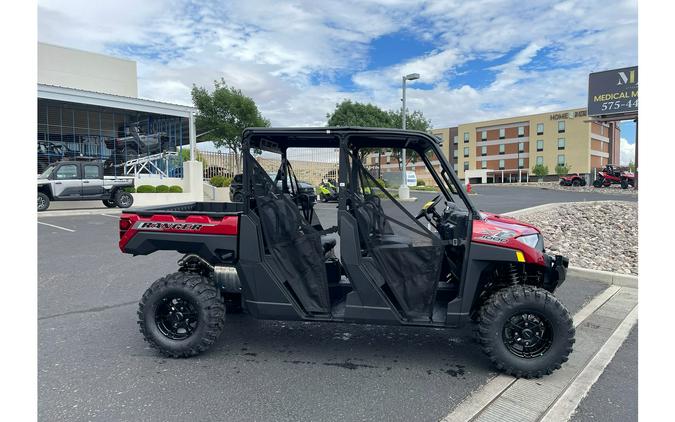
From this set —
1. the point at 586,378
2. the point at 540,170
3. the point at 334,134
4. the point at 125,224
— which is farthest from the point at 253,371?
the point at 540,170

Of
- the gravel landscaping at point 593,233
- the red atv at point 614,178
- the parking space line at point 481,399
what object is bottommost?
the parking space line at point 481,399

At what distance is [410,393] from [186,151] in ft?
95.7

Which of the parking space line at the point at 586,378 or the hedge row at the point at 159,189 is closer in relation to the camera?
the parking space line at the point at 586,378

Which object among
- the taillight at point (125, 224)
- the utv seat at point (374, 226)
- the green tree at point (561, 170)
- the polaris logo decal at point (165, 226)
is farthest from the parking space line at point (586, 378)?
the green tree at point (561, 170)

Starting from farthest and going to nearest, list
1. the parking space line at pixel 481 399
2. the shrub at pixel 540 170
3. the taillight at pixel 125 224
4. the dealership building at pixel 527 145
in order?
the dealership building at pixel 527 145
the shrub at pixel 540 170
the taillight at pixel 125 224
the parking space line at pixel 481 399

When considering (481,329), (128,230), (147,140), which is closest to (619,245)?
(481,329)

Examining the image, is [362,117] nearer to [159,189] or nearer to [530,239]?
[159,189]

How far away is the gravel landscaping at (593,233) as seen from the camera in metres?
7.52

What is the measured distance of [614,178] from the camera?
34.4 m

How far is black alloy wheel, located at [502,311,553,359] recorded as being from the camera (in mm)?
3348

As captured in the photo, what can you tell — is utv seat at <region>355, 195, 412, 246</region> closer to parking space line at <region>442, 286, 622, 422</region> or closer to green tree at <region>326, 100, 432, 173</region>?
parking space line at <region>442, 286, 622, 422</region>

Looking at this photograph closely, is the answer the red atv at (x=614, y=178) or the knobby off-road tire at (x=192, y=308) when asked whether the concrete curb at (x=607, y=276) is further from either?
the red atv at (x=614, y=178)

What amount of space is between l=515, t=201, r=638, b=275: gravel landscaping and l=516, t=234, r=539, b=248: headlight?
4.32 meters

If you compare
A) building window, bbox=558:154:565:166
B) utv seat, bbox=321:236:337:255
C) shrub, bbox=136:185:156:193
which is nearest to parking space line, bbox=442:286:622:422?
utv seat, bbox=321:236:337:255
